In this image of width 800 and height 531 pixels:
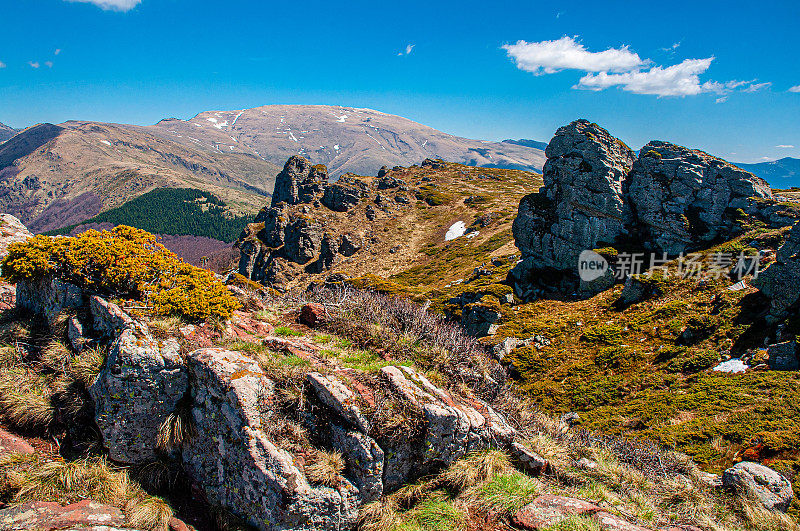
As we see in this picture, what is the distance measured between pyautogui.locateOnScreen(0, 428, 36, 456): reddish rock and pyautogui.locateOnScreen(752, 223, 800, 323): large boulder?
78.7 ft

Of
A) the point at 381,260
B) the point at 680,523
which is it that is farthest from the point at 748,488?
the point at 381,260

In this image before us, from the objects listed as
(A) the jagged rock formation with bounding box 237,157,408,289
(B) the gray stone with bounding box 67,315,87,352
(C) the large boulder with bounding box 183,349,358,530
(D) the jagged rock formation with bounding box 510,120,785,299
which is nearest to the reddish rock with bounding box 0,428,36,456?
(B) the gray stone with bounding box 67,315,87,352

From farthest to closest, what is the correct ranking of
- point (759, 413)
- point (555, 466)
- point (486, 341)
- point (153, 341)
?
point (486, 341)
point (759, 413)
point (555, 466)
point (153, 341)

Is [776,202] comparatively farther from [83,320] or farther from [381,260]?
[381,260]

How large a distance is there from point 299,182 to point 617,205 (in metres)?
78.6

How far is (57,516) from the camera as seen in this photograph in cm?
450

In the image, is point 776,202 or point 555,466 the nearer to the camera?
point 555,466

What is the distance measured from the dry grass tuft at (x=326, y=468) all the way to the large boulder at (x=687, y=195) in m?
27.4

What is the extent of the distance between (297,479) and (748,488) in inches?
401

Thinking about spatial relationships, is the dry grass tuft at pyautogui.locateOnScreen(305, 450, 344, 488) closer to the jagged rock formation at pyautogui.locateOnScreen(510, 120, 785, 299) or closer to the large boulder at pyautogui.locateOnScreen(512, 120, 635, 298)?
the jagged rock formation at pyautogui.locateOnScreen(510, 120, 785, 299)

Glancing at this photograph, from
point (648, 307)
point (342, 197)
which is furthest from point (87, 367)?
point (342, 197)

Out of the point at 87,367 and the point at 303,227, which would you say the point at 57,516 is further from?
the point at 303,227

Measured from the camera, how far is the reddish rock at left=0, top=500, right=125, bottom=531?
4297 mm

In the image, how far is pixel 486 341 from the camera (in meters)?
21.4
